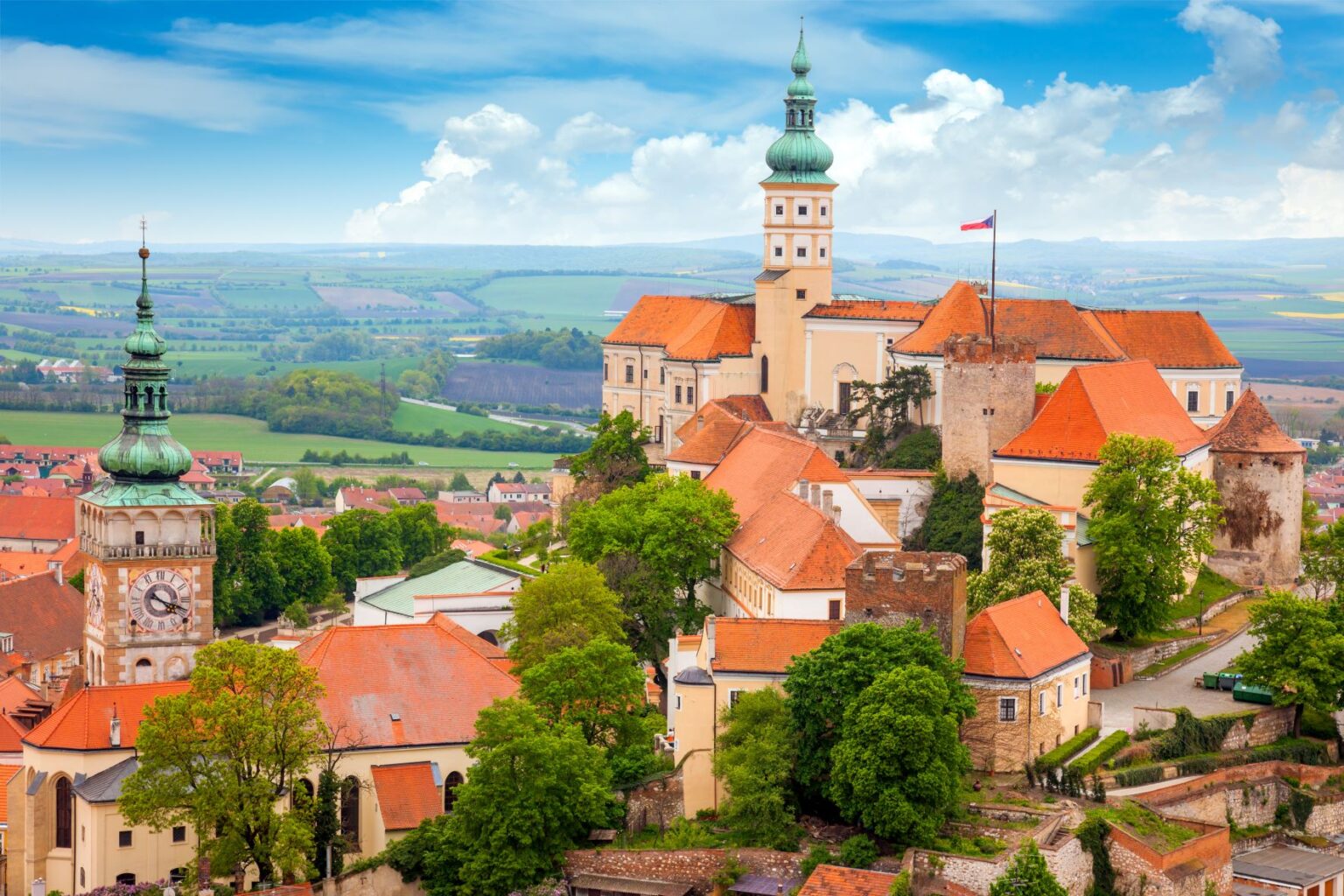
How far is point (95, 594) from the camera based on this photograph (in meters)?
61.1

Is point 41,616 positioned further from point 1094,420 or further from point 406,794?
point 1094,420

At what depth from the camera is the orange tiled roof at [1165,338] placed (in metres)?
90.3

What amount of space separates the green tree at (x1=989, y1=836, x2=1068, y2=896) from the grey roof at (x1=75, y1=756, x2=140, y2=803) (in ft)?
69.5

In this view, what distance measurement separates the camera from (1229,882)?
56.4 meters

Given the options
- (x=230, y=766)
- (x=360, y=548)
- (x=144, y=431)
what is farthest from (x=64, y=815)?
(x=360, y=548)

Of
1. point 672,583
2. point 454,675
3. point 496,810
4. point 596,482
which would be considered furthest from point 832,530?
point 596,482

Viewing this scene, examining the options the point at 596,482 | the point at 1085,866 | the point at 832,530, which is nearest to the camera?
the point at 1085,866

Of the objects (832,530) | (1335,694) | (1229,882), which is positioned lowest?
(1229,882)

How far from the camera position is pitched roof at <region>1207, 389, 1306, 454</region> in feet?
261

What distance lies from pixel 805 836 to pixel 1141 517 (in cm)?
2135

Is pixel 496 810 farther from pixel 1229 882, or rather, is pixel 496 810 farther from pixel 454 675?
pixel 1229 882

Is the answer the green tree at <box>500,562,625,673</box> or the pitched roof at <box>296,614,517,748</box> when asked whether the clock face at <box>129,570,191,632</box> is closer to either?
the pitched roof at <box>296,614,517,748</box>

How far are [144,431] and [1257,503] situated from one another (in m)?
39.5

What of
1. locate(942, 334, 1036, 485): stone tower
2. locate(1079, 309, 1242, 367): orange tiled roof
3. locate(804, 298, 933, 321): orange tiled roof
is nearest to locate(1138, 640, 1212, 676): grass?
locate(942, 334, 1036, 485): stone tower
